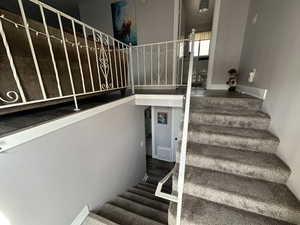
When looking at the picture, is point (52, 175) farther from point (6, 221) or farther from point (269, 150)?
point (269, 150)

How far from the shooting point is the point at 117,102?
2.03m

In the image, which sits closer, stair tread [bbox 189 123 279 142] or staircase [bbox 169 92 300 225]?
staircase [bbox 169 92 300 225]

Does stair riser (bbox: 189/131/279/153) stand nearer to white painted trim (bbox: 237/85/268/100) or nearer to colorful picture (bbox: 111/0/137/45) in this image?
white painted trim (bbox: 237/85/268/100)

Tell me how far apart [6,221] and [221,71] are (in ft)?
12.6

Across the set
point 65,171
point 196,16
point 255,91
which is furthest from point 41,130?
point 196,16

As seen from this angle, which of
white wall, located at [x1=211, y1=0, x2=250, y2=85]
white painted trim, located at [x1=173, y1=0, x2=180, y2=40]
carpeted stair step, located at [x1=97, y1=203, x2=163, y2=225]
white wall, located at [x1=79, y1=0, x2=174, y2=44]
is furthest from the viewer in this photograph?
white wall, located at [x1=79, y1=0, x2=174, y2=44]

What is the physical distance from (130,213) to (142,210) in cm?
24

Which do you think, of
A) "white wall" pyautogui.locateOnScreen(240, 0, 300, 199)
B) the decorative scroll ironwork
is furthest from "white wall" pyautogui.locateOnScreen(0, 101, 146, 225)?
"white wall" pyautogui.locateOnScreen(240, 0, 300, 199)

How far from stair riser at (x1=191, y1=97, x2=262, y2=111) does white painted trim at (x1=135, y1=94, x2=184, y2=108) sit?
0.87 feet

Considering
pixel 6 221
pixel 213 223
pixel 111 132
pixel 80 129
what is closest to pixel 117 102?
pixel 111 132

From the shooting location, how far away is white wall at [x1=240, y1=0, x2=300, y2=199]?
3.85 feet

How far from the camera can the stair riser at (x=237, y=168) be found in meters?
1.20

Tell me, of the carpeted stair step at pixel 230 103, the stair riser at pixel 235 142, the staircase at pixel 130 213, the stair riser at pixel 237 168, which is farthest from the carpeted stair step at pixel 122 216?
the carpeted stair step at pixel 230 103

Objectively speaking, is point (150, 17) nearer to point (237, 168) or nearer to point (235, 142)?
point (235, 142)
